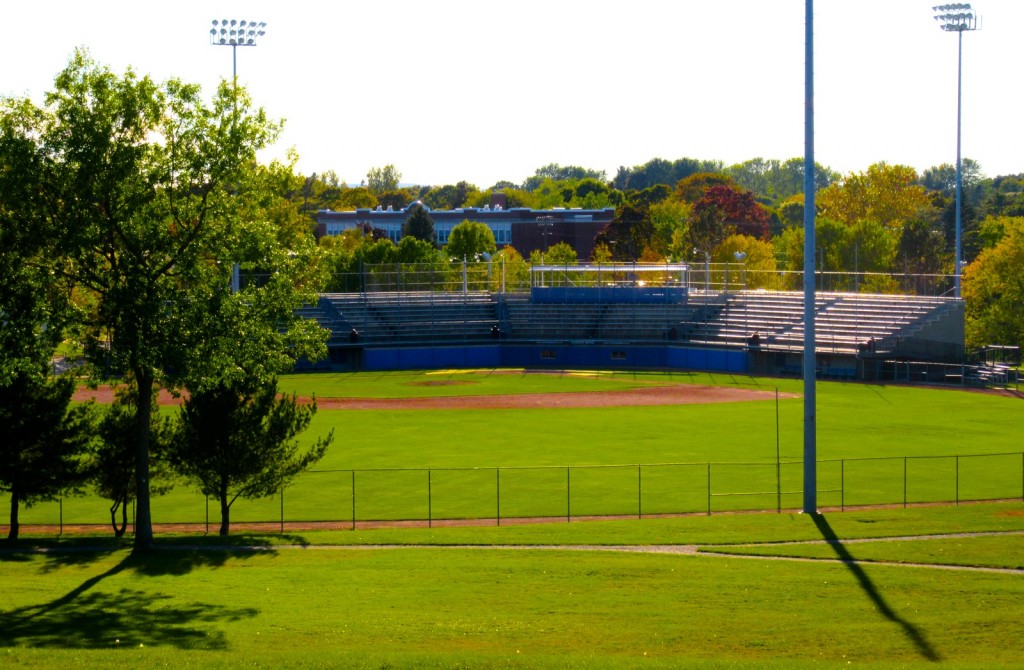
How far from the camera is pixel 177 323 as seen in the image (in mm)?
25281

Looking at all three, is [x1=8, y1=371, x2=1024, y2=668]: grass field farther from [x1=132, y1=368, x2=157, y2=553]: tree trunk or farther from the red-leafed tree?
the red-leafed tree

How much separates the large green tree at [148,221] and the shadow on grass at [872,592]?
12770 mm

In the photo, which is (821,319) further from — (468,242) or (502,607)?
(468,242)

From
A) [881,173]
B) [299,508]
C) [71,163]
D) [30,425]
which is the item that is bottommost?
[299,508]

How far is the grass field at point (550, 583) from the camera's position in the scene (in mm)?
17406

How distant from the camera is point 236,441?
29.8m

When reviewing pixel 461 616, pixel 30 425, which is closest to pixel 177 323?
pixel 30 425

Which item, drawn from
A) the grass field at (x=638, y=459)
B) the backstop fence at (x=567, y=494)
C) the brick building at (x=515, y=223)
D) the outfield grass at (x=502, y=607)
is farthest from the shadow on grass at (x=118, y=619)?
the brick building at (x=515, y=223)

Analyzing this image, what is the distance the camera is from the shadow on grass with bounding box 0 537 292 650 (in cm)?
1792

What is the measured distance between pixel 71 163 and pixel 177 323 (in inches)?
152

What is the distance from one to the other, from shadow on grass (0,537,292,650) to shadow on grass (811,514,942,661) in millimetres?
10169

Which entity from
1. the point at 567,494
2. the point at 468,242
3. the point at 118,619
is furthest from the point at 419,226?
the point at 118,619

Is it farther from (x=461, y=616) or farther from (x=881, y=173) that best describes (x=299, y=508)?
(x=881, y=173)

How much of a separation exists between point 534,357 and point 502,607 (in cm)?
6121
